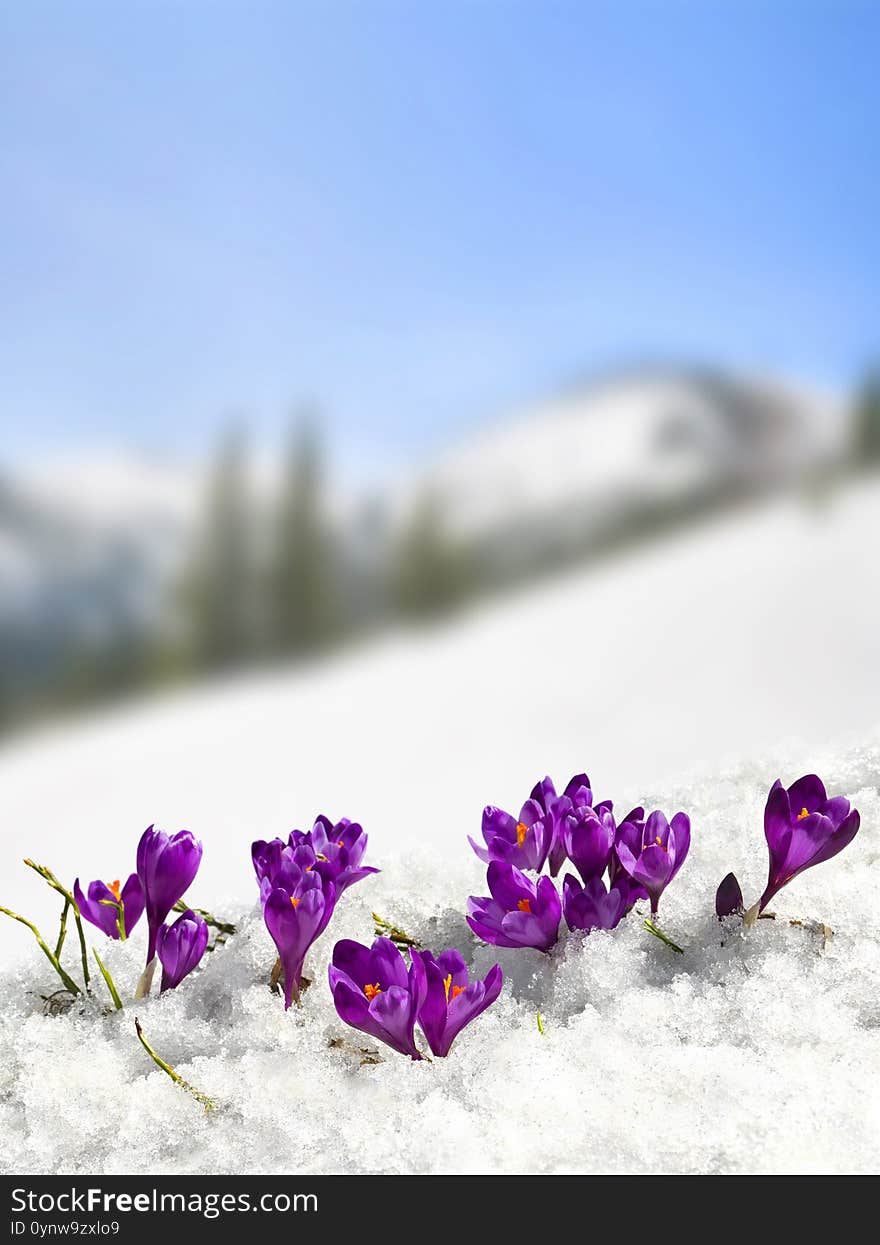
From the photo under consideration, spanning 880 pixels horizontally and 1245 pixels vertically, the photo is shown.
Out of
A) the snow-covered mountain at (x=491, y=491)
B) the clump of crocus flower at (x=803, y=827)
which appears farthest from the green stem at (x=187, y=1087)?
the snow-covered mountain at (x=491, y=491)

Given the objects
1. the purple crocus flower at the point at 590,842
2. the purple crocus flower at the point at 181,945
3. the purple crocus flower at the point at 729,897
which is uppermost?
the purple crocus flower at the point at 590,842

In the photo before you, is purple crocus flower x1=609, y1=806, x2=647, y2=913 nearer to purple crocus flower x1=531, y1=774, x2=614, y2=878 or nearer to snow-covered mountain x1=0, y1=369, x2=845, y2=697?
purple crocus flower x1=531, y1=774, x2=614, y2=878

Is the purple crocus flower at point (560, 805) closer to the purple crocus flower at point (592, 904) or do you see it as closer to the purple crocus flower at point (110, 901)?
the purple crocus flower at point (592, 904)

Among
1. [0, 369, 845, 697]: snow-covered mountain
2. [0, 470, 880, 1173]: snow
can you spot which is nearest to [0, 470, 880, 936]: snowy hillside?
[0, 369, 845, 697]: snow-covered mountain

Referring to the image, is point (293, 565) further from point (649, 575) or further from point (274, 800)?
point (274, 800)

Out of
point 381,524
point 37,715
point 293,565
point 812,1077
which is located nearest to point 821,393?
point 381,524
